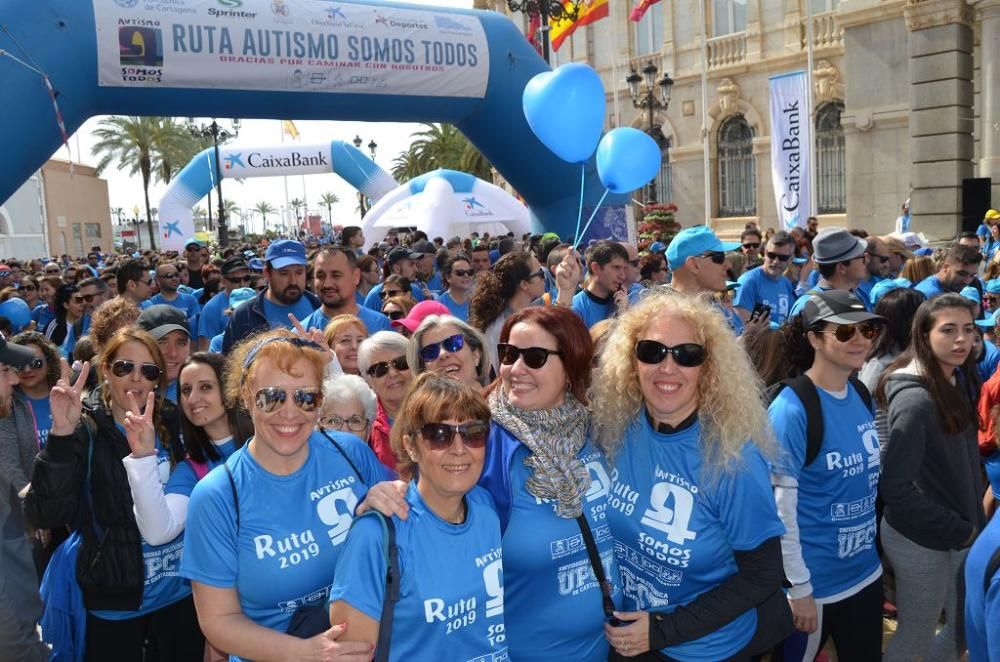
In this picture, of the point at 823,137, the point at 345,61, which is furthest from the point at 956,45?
the point at 345,61

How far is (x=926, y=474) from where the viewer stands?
131 inches

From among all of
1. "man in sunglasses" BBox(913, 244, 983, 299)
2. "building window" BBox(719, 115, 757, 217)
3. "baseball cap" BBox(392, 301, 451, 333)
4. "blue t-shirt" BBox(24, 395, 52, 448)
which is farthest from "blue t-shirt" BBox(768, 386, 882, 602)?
"building window" BBox(719, 115, 757, 217)

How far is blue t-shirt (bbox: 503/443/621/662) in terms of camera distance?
236 centimetres

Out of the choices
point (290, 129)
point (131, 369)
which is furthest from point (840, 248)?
point (290, 129)

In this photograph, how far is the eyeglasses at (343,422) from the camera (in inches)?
135

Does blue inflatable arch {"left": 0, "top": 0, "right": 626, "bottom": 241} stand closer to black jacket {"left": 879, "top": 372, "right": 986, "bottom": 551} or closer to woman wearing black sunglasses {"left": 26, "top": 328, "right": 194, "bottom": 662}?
woman wearing black sunglasses {"left": 26, "top": 328, "right": 194, "bottom": 662}

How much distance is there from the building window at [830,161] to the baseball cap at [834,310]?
2144 cm

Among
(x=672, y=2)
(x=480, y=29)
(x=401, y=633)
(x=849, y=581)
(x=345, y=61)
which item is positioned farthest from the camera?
(x=672, y=2)

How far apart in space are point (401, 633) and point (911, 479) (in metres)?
2.23

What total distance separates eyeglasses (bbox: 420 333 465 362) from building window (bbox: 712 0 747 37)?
24.5 meters

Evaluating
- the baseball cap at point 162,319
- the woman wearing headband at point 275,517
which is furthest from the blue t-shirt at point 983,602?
the baseball cap at point 162,319

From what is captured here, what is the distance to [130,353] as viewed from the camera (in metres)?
3.38

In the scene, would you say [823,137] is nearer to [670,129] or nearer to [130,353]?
[670,129]

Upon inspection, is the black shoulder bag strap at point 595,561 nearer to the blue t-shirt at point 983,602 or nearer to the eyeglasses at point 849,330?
the blue t-shirt at point 983,602
